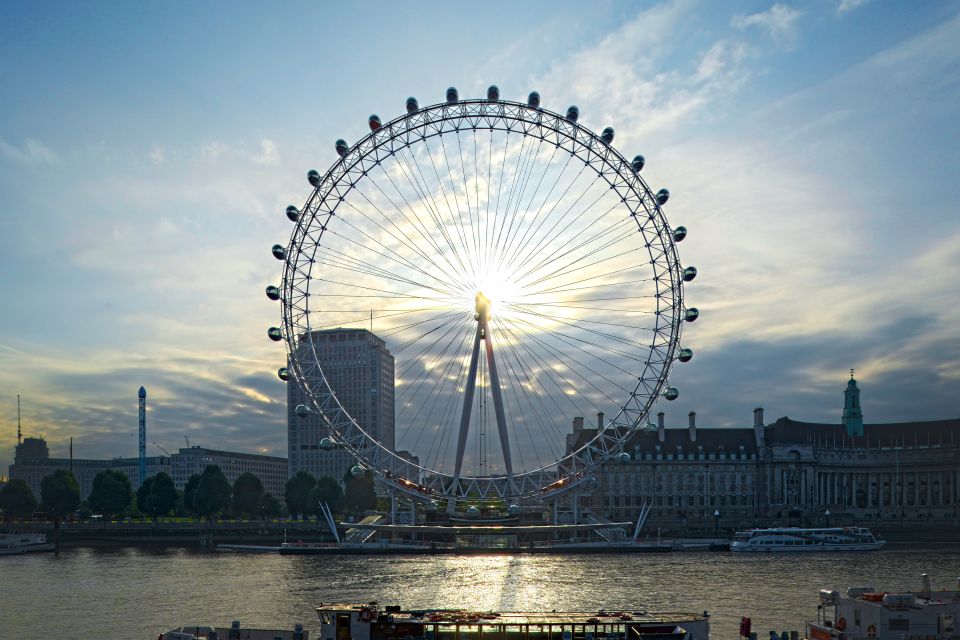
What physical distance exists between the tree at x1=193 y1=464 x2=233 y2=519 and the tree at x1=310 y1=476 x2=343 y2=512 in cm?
1465

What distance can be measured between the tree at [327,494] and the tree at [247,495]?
1134cm

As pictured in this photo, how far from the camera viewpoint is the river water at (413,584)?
213ft

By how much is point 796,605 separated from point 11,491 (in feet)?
486

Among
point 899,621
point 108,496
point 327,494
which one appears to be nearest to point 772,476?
point 327,494

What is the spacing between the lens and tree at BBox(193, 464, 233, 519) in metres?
160

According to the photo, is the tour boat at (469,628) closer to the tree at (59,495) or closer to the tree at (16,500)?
the tree at (59,495)

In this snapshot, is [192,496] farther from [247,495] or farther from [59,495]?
[59,495]

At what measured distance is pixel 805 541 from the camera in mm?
128250

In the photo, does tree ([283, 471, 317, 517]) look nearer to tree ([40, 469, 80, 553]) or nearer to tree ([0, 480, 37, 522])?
tree ([40, 469, 80, 553])

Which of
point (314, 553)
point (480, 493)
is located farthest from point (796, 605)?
point (314, 553)

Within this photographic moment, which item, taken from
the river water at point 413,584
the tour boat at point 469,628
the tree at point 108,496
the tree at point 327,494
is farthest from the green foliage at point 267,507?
the tour boat at point 469,628

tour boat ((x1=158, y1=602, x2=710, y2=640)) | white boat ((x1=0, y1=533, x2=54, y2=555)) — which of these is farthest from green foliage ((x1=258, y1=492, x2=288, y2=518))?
tour boat ((x1=158, y1=602, x2=710, y2=640))

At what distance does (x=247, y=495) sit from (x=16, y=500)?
4124 centimetres

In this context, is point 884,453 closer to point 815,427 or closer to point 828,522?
point 815,427
